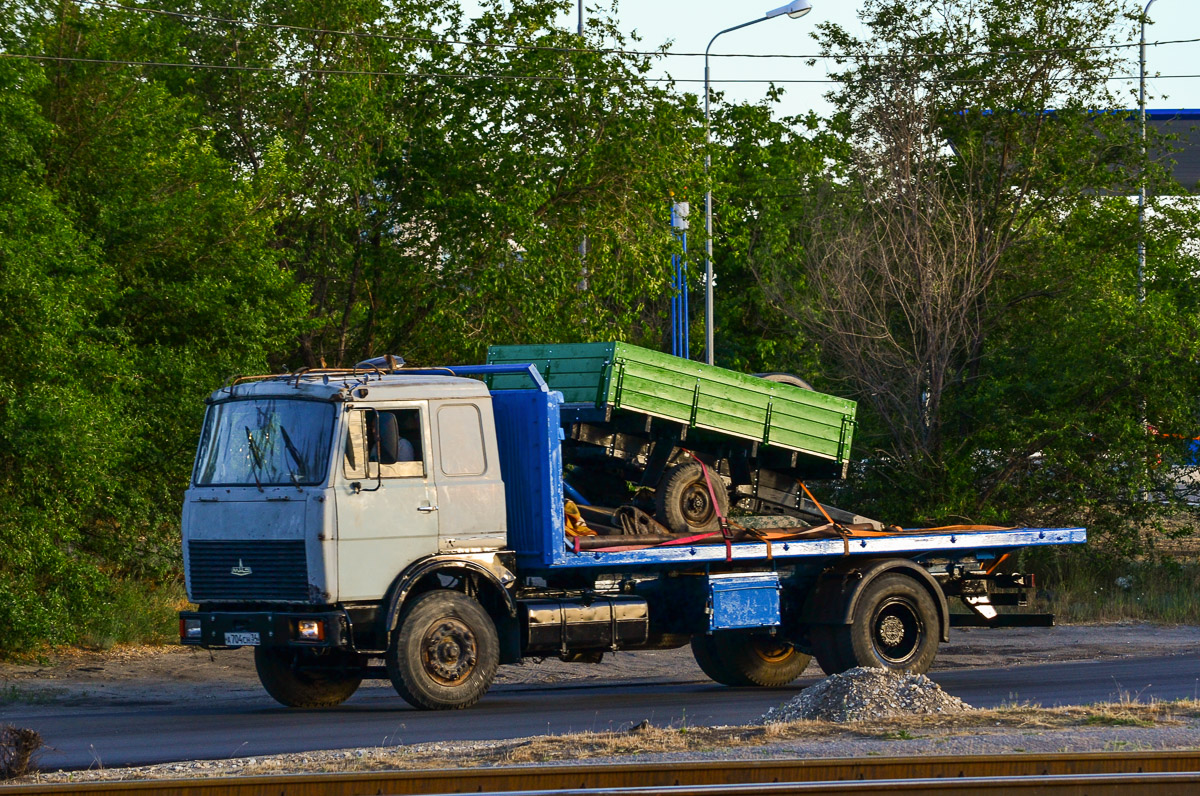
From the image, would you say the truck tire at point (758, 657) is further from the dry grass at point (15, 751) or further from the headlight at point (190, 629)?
the dry grass at point (15, 751)

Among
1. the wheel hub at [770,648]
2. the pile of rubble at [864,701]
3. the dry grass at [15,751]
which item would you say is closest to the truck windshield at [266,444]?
the dry grass at [15,751]

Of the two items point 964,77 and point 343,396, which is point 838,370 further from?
point 343,396

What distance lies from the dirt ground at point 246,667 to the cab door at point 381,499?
3.65m

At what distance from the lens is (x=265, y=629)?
472 inches

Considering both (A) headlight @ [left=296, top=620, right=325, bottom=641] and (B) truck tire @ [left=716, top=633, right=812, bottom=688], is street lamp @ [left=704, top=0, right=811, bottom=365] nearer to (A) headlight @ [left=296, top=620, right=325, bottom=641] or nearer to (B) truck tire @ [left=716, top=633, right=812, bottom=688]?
(B) truck tire @ [left=716, top=633, right=812, bottom=688]

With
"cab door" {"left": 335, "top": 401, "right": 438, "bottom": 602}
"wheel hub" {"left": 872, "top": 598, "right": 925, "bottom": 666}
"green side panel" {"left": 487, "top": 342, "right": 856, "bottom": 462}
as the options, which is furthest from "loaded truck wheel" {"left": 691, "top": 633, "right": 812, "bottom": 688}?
"cab door" {"left": 335, "top": 401, "right": 438, "bottom": 602}

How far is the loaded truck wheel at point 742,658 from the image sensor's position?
15039 mm

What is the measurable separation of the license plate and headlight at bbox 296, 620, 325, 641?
1.19 feet

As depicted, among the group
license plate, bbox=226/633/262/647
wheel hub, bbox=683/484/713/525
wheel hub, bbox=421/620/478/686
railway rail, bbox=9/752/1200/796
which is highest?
wheel hub, bbox=683/484/713/525


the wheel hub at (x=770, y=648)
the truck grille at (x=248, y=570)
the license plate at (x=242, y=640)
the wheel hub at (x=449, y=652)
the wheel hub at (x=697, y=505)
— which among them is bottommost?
the wheel hub at (x=770, y=648)

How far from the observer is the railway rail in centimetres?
766

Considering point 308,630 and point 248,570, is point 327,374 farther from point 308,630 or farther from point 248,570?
point 308,630

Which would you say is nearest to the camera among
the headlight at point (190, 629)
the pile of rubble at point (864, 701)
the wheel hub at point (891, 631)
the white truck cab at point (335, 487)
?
the pile of rubble at point (864, 701)

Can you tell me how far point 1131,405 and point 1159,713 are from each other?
13.3 meters
